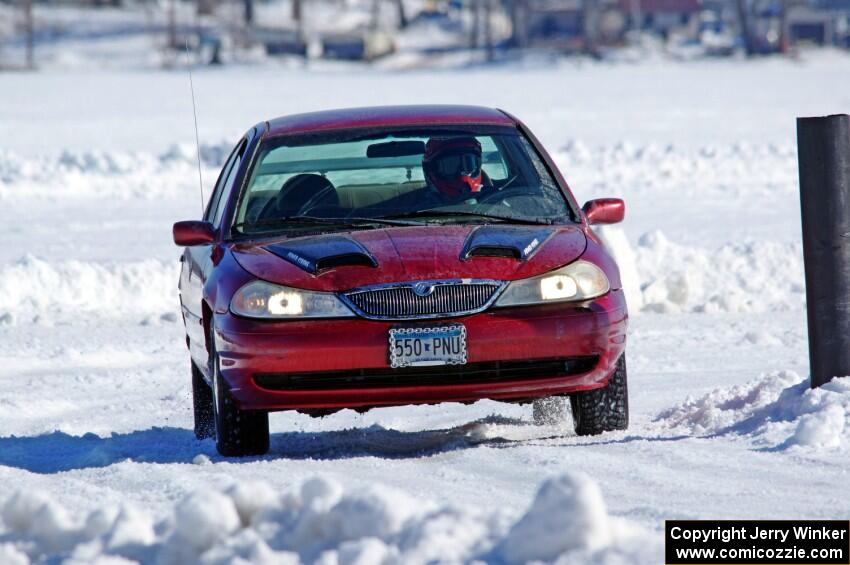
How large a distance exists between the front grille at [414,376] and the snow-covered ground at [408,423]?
28 cm

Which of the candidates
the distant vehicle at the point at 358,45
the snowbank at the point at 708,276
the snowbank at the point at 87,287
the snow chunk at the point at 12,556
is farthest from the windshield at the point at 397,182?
the distant vehicle at the point at 358,45

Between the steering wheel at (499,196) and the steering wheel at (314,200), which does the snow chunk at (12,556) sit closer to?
the steering wheel at (314,200)

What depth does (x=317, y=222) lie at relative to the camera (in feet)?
21.4

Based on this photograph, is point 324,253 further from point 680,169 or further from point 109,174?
point 680,169

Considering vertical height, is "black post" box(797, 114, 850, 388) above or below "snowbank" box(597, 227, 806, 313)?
above

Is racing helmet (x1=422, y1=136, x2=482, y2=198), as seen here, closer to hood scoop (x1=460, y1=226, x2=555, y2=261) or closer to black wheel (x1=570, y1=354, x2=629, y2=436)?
hood scoop (x1=460, y1=226, x2=555, y2=261)

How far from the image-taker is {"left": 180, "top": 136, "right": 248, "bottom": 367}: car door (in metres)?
6.64

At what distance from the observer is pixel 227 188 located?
283 inches

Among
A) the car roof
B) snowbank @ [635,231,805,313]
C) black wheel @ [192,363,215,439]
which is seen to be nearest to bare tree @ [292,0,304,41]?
snowbank @ [635,231,805,313]

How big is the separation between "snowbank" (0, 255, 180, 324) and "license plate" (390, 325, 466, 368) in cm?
646

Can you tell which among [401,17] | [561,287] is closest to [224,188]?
[561,287]

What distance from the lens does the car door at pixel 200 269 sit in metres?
6.64

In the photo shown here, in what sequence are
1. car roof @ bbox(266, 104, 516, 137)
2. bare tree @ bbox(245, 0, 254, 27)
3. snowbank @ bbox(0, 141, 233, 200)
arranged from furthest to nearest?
1. bare tree @ bbox(245, 0, 254, 27)
2. snowbank @ bbox(0, 141, 233, 200)
3. car roof @ bbox(266, 104, 516, 137)

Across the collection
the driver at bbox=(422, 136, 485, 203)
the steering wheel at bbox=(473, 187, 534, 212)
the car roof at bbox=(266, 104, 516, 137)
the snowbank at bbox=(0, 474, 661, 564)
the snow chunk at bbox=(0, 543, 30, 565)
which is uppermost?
the car roof at bbox=(266, 104, 516, 137)
